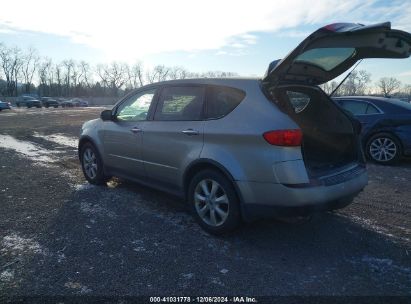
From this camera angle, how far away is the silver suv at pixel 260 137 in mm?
3467

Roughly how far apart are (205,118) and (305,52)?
1.30 metres

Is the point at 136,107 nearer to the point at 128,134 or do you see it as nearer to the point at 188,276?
the point at 128,134

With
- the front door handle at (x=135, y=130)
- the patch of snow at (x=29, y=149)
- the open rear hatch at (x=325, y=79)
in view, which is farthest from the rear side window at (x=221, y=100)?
the patch of snow at (x=29, y=149)

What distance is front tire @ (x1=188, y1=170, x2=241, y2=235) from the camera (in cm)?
383

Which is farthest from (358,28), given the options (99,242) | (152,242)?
(99,242)

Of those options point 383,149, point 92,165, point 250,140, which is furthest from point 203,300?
point 383,149

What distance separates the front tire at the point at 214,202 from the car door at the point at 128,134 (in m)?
1.15

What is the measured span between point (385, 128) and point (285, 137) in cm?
549

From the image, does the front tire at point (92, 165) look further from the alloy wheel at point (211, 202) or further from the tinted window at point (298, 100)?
the tinted window at point (298, 100)

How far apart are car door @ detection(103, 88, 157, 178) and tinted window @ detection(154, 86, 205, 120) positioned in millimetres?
259

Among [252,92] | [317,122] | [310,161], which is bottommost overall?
[310,161]

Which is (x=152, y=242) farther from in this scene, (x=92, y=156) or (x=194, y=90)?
(x=92, y=156)

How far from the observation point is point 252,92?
12.4 feet

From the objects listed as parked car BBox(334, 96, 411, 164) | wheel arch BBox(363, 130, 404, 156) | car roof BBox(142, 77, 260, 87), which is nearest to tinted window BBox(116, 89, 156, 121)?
car roof BBox(142, 77, 260, 87)
